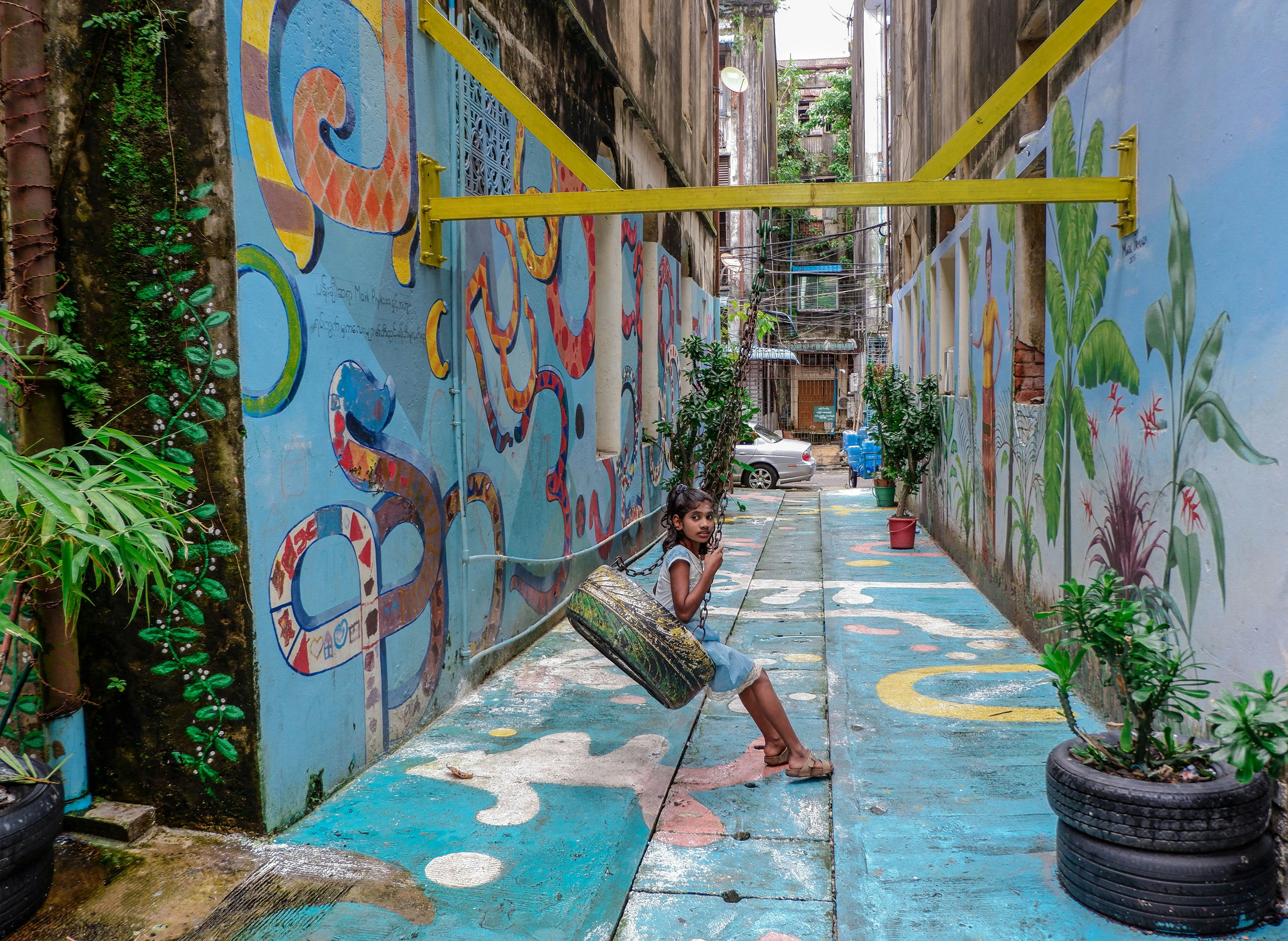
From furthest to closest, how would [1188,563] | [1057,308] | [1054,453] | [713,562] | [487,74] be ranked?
[1054,453]
[1057,308]
[487,74]
[713,562]
[1188,563]

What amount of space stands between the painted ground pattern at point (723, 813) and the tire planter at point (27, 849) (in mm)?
661

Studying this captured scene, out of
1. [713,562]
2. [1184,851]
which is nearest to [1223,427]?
[1184,851]

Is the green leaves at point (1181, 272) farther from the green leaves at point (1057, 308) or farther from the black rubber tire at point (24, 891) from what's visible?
the black rubber tire at point (24, 891)

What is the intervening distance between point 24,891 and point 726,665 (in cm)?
256

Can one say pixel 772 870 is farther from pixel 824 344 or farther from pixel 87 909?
pixel 824 344

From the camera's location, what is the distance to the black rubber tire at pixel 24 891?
281 cm

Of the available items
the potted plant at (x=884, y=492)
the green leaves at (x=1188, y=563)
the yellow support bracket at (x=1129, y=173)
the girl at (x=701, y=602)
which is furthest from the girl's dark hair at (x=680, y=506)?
the potted plant at (x=884, y=492)

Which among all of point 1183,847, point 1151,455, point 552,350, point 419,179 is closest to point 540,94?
point 552,350

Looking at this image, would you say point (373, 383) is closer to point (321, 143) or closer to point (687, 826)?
point (321, 143)

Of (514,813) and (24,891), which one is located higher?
(24,891)

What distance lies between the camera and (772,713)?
429 cm

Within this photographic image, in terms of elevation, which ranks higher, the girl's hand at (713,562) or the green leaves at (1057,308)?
the green leaves at (1057,308)

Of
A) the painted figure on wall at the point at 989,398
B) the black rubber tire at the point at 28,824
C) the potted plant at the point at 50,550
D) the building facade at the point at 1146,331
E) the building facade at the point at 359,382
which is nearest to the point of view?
the potted plant at the point at 50,550

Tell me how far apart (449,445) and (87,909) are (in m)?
2.70
